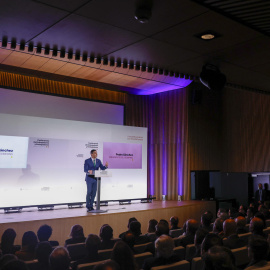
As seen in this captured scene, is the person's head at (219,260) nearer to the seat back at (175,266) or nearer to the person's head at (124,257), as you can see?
the seat back at (175,266)

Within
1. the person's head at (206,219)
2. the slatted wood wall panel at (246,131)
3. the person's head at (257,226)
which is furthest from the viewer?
the slatted wood wall panel at (246,131)

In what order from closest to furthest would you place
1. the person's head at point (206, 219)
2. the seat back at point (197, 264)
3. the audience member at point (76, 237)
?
the seat back at point (197, 264), the audience member at point (76, 237), the person's head at point (206, 219)

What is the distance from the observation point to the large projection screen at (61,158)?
24.5 ft

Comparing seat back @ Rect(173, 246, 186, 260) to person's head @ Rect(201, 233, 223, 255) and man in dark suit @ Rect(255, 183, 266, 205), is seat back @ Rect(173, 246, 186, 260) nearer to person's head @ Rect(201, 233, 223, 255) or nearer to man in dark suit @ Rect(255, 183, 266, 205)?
person's head @ Rect(201, 233, 223, 255)

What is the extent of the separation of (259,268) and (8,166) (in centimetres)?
604

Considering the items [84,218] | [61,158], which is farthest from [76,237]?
[61,158]

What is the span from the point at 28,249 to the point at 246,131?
340 inches

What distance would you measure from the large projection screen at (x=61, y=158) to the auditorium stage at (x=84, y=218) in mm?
400

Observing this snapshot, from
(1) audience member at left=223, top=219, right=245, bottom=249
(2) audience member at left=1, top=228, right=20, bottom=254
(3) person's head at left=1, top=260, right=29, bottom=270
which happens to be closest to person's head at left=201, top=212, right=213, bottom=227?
(1) audience member at left=223, top=219, right=245, bottom=249

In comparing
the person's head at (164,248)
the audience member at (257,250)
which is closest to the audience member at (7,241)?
the person's head at (164,248)

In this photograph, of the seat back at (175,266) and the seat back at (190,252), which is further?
the seat back at (190,252)

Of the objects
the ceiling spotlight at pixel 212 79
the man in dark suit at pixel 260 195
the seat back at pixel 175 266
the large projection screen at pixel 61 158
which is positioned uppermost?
the ceiling spotlight at pixel 212 79

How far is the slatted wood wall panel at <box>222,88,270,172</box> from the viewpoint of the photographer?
33.9 feet

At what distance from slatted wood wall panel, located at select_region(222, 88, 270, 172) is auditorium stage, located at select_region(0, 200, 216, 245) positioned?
2.54 meters
